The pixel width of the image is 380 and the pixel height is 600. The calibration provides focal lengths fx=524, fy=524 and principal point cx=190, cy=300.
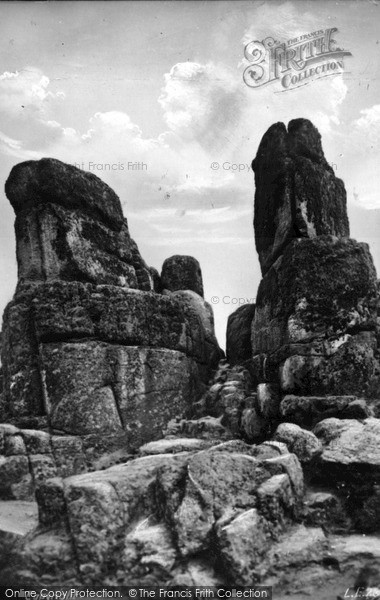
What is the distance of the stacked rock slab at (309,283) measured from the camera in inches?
428

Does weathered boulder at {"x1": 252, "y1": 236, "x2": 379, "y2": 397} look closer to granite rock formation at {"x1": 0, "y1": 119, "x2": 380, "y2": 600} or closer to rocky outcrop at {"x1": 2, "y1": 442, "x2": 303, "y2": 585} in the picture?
granite rock formation at {"x1": 0, "y1": 119, "x2": 380, "y2": 600}

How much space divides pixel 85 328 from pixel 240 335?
15.6 ft

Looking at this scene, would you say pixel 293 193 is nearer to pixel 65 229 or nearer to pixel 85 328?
pixel 65 229

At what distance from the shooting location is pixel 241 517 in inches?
275

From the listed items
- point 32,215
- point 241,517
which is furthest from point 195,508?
point 32,215

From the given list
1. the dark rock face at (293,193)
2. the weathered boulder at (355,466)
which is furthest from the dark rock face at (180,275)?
the weathered boulder at (355,466)

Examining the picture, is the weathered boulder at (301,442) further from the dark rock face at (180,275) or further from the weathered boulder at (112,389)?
the dark rock face at (180,275)

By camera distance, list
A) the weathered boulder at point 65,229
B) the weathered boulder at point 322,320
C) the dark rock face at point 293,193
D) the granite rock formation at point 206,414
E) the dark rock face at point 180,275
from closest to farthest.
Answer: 1. the granite rock formation at point 206,414
2. the weathered boulder at point 322,320
3. the weathered boulder at point 65,229
4. the dark rock face at point 293,193
5. the dark rock face at point 180,275

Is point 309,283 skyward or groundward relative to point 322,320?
skyward

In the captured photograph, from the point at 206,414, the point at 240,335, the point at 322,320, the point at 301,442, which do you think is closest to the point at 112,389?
the point at 206,414

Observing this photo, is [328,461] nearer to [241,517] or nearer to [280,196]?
[241,517]

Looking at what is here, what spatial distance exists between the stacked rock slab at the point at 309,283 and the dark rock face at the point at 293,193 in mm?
25

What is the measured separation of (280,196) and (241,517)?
8.37 m

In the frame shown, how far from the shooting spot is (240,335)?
46.9 ft
